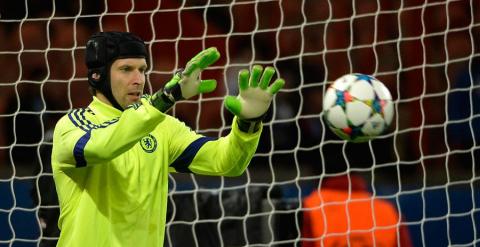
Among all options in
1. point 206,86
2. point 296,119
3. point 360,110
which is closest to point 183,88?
point 206,86

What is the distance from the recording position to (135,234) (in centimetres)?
271

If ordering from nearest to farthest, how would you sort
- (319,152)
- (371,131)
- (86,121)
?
(86,121) → (371,131) → (319,152)

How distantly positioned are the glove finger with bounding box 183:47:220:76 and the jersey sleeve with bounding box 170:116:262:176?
29 cm

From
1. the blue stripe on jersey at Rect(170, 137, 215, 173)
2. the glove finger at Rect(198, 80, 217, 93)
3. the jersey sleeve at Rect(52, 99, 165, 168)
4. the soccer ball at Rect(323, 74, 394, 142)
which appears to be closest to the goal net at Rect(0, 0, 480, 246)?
the soccer ball at Rect(323, 74, 394, 142)

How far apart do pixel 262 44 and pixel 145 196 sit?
8.38 ft

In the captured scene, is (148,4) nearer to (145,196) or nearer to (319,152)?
(319,152)

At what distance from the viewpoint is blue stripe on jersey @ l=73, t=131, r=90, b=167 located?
2562 millimetres

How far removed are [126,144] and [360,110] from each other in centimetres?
113

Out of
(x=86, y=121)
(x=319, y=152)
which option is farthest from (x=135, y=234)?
(x=319, y=152)

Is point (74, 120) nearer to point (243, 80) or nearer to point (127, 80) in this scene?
point (127, 80)

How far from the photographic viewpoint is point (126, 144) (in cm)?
251

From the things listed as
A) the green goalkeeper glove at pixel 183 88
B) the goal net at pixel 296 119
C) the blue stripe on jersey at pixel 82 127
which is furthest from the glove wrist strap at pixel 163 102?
the goal net at pixel 296 119

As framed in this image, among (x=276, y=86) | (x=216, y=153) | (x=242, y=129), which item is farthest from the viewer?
(x=216, y=153)

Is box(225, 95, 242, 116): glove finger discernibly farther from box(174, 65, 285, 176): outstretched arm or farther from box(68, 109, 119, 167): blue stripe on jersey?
box(68, 109, 119, 167): blue stripe on jersey
